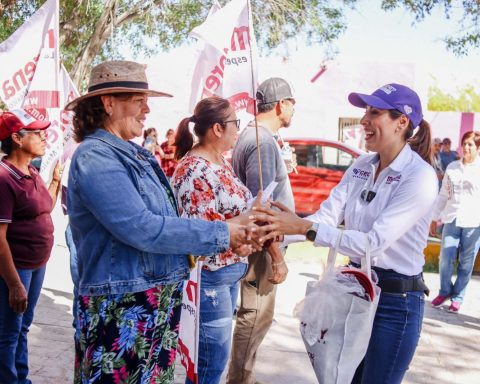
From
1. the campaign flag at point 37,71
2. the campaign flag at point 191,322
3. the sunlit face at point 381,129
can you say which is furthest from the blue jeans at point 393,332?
the campaign flag at point 37,71

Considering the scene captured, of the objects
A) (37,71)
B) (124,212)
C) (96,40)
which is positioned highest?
(96,40)

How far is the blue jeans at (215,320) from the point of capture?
3336mm

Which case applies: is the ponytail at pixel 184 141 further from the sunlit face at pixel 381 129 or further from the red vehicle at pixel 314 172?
the red vehicle at pixel 314 172

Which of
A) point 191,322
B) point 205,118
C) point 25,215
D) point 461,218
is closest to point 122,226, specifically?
point 191,322

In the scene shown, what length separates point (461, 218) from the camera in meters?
7.29

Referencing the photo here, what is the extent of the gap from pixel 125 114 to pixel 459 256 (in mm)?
5801

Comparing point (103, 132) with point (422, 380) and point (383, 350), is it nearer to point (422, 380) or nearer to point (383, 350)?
point (383, 350)

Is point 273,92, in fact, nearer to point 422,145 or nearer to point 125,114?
point 422,145

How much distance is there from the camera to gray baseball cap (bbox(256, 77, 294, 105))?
4.48 m

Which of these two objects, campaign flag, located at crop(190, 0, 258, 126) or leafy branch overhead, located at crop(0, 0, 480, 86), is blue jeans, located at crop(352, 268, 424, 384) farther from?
leafy branch overhead, located at crop(0, 0, 480, 86)

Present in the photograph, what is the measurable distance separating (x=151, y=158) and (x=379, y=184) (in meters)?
1.05

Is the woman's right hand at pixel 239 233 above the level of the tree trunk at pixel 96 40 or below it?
below

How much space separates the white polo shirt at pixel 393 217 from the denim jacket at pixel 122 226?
0.63 metres

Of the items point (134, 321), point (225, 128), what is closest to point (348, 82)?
point (225, 128)
